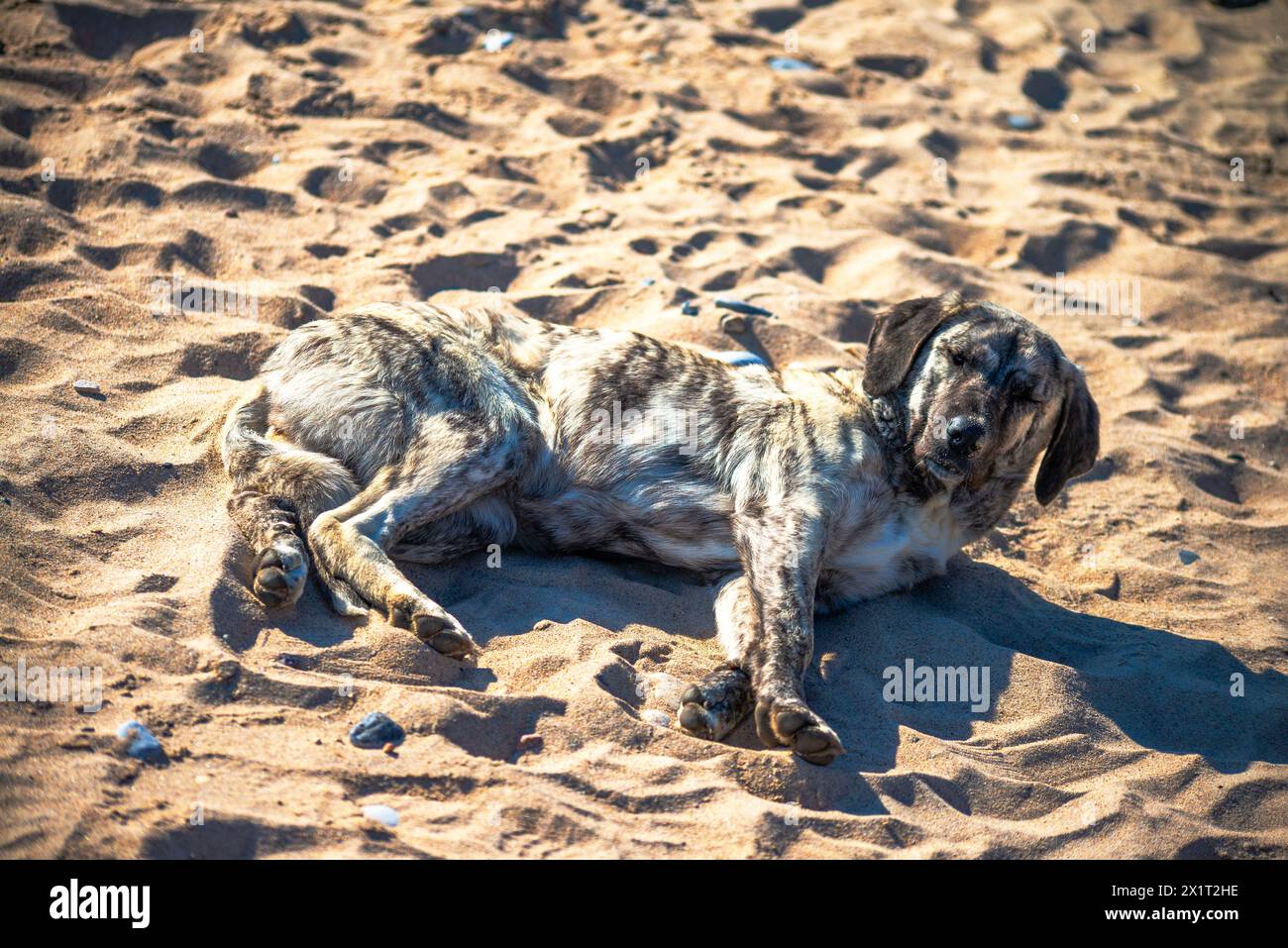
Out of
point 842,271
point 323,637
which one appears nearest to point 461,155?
point 842,271

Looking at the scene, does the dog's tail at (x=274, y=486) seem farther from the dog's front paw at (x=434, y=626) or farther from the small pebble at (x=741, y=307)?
the small pebble at (x=741, y=307)

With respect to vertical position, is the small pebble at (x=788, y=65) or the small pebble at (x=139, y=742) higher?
the small pebble at (x=788, y=65)

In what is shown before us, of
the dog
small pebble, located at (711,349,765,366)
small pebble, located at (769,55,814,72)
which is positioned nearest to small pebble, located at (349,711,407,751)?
the dog

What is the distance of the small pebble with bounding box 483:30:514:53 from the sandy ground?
72 mm

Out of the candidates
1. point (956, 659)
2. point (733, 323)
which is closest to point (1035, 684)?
point (956, 659)

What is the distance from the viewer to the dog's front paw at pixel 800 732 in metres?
3.81

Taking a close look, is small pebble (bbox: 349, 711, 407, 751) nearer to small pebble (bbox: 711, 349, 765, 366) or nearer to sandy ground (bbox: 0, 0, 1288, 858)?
sandy ground (bbox: 0, 0, 1288, 858)

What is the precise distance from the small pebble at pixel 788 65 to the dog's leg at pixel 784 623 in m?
5.91

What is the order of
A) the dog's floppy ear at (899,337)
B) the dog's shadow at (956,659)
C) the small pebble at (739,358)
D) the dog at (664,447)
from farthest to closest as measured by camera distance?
1. the small pebble at (739,358)
2. the dog's floppy ear at (899,337)
3. the dog at (664,447)
4. the dog's shadow at (956,659)

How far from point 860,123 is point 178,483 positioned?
6306 mm

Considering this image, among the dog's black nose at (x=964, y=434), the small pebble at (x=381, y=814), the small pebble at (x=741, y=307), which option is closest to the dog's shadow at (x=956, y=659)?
the dog's black nose at (x=964, y=434)

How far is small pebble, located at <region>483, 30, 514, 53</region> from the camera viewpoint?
8769mm

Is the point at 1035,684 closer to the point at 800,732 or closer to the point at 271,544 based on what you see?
the point at 800,732

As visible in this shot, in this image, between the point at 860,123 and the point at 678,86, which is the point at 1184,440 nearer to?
the point at 860,123
